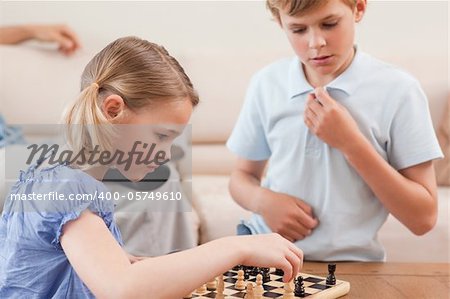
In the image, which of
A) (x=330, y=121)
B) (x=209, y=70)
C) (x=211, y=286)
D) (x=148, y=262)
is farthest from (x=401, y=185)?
(x=209, y=70)

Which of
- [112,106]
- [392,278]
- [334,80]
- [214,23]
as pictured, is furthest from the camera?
[214,23]

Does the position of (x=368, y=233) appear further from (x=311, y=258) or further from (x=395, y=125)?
(x=395, y=125)

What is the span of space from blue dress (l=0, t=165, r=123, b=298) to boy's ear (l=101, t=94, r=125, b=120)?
0.38 feet

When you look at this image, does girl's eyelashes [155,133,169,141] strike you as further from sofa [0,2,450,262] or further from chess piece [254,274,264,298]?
sofa [0,2,450,262]

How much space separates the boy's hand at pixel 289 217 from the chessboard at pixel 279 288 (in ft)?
0.86

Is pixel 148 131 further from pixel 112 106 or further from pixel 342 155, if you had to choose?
pixel 342 155

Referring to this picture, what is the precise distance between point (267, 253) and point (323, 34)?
64 centimetres

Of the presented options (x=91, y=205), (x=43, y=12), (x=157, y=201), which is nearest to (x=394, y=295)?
(x=91, y=205)

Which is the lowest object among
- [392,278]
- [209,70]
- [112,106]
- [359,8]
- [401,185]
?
[392,278]

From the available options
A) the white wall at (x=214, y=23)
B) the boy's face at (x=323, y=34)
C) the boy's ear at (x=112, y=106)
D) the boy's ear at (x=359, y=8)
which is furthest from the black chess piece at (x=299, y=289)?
the white wall at (x=214, y=23)

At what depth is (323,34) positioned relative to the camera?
160 cm

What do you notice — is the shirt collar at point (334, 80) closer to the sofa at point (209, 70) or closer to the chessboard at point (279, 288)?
the chessboard at point (279, 288)

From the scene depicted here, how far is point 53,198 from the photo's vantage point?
1113 mm

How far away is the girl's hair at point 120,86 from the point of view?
1187 mm
